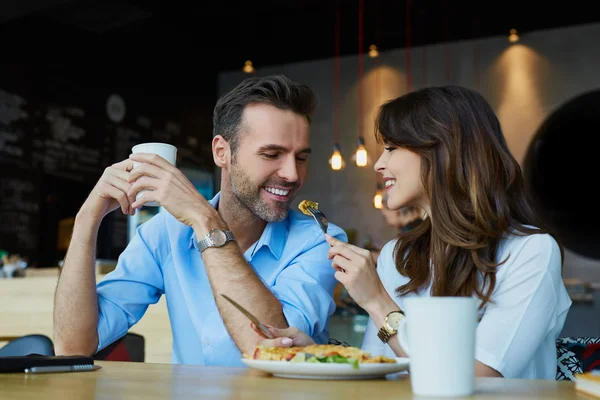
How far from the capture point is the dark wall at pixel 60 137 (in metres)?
6.26

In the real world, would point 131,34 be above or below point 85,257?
above

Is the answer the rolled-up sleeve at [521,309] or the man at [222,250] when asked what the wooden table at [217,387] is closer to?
the rolled-up sleeve at [521,309]

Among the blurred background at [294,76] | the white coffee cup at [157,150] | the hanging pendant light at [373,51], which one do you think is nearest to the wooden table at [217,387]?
the white coffee cup at [157,150]

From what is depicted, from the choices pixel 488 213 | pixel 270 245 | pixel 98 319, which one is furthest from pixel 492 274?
pixel 98 319

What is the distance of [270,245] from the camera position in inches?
67.8

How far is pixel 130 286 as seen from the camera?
5.74 ft

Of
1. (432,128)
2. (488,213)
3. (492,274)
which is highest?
(432,128)

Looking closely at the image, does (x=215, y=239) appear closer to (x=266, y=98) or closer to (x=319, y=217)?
(x=319, y=217)

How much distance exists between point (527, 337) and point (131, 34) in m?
6.63

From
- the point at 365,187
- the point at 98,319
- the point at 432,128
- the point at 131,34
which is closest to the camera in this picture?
the point at 432,128

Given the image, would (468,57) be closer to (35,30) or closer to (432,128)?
(35,30)

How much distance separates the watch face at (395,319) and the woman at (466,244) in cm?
1

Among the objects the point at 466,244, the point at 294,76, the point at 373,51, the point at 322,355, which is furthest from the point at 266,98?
the point at 294,76

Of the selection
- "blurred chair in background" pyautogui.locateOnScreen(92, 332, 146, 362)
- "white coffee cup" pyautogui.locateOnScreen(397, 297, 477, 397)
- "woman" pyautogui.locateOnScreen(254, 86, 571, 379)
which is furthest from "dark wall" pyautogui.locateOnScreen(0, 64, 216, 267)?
"white coffee cup" pyautogui.locateOnScreen(397, 297, 477, 397)
